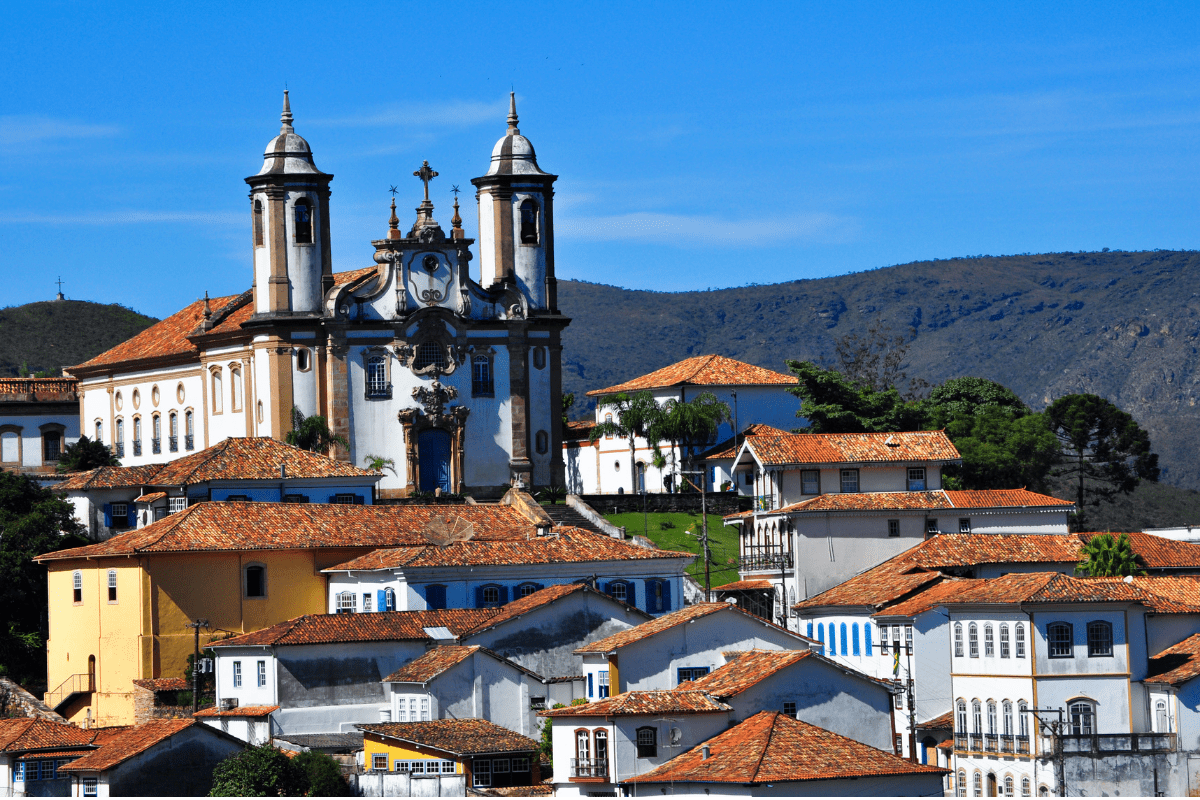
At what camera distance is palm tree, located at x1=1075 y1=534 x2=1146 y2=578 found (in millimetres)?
73625

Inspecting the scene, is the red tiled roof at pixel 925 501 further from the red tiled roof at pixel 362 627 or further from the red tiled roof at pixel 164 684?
the red tiled roof at pixel 164 684

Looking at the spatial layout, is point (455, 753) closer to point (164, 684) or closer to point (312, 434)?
point (164, 684)

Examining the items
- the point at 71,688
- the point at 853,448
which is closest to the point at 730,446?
the point at 853,448

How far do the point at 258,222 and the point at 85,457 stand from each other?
629 inches

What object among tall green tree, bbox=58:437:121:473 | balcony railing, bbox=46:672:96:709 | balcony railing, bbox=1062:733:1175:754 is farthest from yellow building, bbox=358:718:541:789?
tall green tree, bbox=58:437:121:473

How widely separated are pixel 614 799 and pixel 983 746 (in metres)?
13.6

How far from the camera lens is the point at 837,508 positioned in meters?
80.5

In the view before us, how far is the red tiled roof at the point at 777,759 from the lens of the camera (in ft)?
166

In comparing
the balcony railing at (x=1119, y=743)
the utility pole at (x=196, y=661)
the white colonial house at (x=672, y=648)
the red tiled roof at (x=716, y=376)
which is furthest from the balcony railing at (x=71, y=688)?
the red tiled roof at (x=716, y=376)

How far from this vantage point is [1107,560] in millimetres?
73938

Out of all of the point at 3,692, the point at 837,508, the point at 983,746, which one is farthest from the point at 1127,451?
the point at 3,692

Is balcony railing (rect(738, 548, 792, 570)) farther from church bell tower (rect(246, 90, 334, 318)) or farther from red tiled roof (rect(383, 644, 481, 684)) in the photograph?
church bell tower (rect(246, 90, 334, 318))

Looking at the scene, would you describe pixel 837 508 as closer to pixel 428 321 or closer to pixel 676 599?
pixel 676 599

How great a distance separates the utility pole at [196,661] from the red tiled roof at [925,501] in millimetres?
22528
